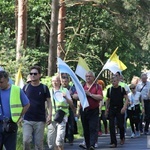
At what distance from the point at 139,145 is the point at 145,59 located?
1231 inches

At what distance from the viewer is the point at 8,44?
916 inches

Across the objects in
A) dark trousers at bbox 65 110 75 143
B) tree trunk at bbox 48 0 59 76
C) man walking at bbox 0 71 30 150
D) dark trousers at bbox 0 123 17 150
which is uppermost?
tree trunk at bbox 48 0 59 76

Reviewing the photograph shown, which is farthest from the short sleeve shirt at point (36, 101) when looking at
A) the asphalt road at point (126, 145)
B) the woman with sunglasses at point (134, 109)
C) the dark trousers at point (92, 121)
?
the woman with sunglasses at point (134, 109)

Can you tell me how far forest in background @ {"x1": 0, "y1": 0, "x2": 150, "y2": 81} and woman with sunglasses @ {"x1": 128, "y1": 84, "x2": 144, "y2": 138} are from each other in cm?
754

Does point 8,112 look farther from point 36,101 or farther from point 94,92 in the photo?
point 94,92

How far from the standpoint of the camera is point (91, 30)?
4084cm

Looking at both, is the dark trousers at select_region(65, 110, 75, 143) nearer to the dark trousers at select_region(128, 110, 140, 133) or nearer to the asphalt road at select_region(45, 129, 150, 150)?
the asphalt road at select_region(45, 129, 150, 150)

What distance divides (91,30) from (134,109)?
23998 mm

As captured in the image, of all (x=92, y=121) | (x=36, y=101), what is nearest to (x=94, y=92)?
(x=92, y=121)

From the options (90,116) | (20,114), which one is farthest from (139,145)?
(20,114)

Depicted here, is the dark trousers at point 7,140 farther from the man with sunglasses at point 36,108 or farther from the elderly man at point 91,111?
the elderly man at point 91,111

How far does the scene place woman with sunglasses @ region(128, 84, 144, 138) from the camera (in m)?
17.0

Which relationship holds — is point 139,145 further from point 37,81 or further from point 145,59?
point 145,59

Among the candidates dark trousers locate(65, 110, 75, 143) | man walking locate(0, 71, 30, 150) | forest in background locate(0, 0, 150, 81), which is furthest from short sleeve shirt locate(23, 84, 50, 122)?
forest in background locate(0, 0, 150, 81)
